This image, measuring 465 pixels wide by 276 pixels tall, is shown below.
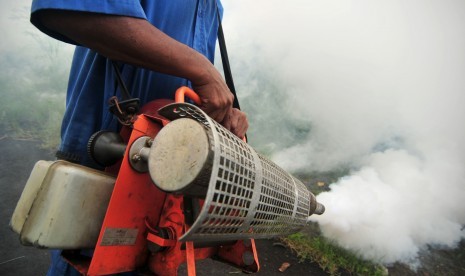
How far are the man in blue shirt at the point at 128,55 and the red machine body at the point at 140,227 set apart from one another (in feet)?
0.61

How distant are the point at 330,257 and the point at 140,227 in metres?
2.91

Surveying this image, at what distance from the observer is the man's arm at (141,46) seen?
2.99ft

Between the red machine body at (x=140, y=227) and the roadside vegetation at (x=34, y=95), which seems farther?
the roadside vegetation at (x=34, y=95)

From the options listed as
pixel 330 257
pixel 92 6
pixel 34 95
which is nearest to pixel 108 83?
pixel 92 6

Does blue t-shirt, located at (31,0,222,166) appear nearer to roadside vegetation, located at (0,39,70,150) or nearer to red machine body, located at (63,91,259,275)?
red machine body, located at (63,91,259,275)

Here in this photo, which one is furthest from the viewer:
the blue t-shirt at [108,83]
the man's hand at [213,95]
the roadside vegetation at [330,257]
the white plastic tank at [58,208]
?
the roadside vegetation at [330,257]

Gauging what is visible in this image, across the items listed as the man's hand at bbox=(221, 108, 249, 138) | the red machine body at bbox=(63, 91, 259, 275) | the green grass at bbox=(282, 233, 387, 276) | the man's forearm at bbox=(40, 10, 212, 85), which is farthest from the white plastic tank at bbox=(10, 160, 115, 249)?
the green grass at bbox=(282, 233, 387, 276)

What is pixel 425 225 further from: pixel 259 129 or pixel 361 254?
pixel 259 129

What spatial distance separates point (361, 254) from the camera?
348 cm

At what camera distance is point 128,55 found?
1.01 meters

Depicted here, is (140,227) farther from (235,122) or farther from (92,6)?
(92,6)

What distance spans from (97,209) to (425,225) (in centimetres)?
553

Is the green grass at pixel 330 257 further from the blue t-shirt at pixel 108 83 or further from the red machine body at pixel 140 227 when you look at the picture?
the blue t-shirt at pixel 108 83

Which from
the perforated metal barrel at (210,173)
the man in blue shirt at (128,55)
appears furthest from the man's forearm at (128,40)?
the perforated metal barrel at (210,173)
